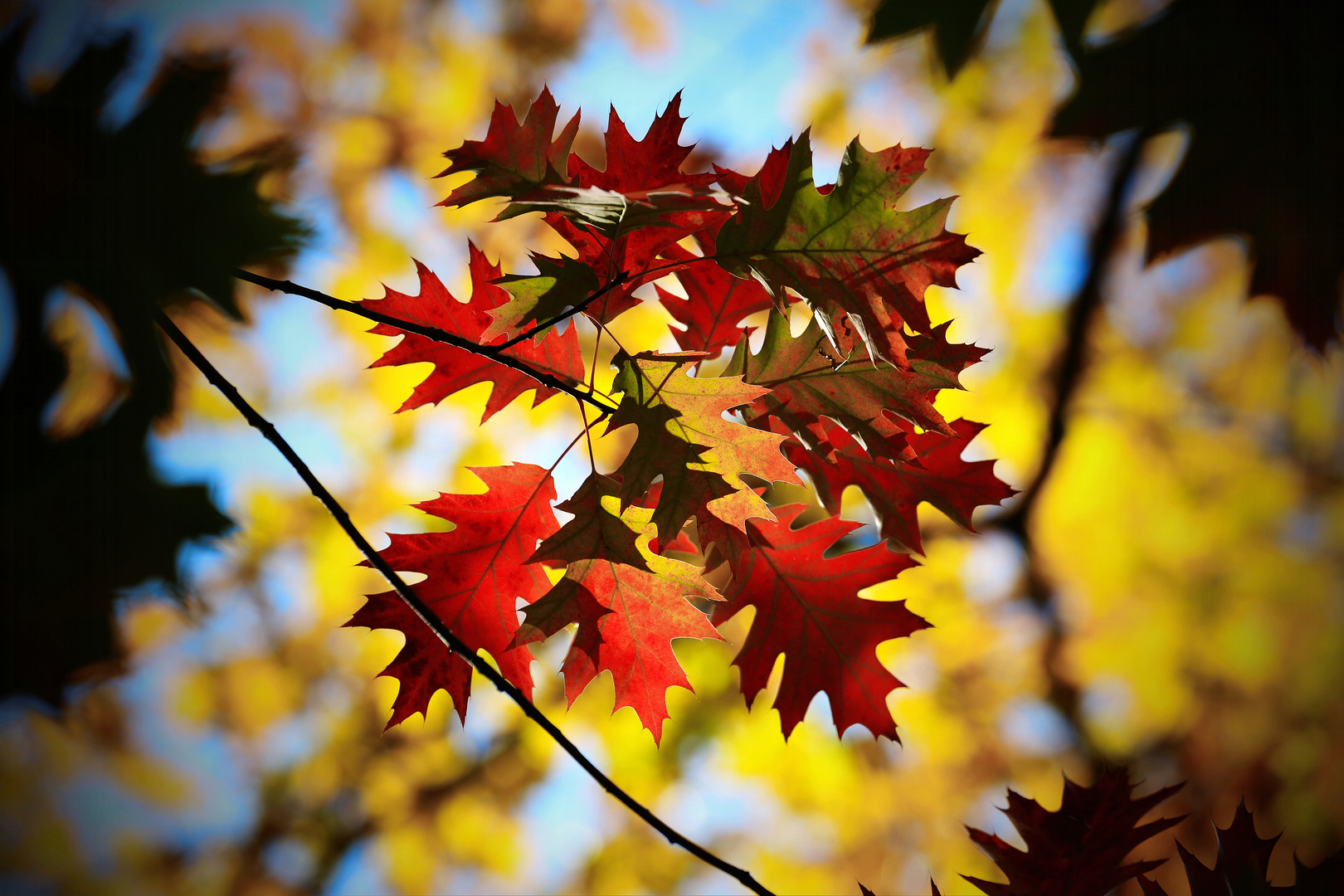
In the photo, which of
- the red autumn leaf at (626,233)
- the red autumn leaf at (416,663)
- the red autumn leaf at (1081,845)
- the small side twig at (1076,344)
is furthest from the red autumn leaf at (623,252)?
the small side twig at (1076,344)

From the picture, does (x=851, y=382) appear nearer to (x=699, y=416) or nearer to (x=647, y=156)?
(x=699, y=416)

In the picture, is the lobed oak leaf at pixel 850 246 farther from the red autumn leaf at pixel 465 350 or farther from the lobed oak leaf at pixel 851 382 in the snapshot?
the red autumn leaf at pixel 465 350

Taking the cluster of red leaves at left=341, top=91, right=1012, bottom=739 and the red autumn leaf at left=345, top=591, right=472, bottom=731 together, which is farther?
the red autumn leaf at left=345, top=591, right=472, bottom=731

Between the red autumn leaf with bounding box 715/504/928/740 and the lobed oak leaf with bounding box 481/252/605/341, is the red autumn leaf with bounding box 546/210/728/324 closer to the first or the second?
the lobed oak leaf with bounding box 481/252/605/341

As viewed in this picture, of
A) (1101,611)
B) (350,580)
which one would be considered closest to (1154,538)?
(1101,611)

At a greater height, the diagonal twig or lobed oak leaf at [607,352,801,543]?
the diagonal twig

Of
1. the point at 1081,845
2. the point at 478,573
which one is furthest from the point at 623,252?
the point at 1081,845

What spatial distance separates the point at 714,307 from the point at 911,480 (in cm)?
28

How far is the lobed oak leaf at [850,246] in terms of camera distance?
0.59 m

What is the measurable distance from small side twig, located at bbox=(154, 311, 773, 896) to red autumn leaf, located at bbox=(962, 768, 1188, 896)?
308 mm

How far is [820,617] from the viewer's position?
0.82 meters

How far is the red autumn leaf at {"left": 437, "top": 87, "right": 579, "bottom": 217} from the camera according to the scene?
58 cm

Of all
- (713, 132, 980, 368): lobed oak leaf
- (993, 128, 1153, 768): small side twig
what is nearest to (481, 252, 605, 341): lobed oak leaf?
(713, 132, 980, 368): lobed oak leaf

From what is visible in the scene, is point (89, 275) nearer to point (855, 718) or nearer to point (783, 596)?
point (783, 596)
